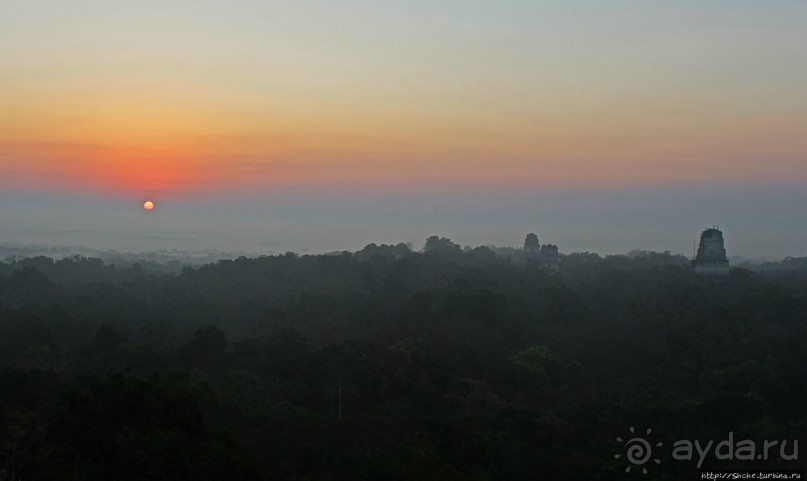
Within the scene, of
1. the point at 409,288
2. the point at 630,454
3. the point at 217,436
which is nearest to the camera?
the point at 217,436

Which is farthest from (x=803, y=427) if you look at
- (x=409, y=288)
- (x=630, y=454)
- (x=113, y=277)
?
(x=113, y=277)

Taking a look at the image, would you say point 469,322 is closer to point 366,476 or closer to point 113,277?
point 366,476

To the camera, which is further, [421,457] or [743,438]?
[743,438]

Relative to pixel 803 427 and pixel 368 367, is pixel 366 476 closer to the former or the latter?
pixel 368 367

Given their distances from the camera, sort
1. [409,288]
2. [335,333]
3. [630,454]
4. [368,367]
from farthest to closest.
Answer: [409,288] < [335,333] < [368,367] < [630,454]

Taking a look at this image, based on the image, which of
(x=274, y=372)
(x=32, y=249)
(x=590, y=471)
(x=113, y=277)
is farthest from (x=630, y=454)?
(x=32, y=249)

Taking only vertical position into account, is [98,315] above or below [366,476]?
above
